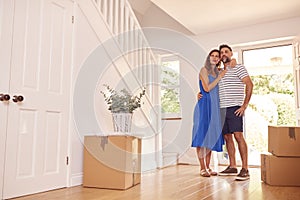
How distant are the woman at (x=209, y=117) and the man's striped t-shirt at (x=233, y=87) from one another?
90 mm

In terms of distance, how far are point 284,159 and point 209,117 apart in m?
0.93

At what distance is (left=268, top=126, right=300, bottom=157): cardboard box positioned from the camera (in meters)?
2.74

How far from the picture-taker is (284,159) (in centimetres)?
276

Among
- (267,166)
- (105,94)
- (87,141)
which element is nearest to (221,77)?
(267,166)

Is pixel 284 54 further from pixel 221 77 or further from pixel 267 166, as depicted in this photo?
pixel 267 166

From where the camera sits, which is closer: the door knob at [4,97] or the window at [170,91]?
the door knob at [4,97]

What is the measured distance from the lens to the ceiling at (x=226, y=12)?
3.75 meters

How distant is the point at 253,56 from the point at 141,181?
3.14 m

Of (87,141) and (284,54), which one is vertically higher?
(284,54)

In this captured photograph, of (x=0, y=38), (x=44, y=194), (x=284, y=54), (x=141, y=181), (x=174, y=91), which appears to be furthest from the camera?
(x=174, y=91)

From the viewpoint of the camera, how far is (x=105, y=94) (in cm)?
317

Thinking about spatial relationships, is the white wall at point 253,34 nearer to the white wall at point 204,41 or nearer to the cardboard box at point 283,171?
the white wall at point 204,41

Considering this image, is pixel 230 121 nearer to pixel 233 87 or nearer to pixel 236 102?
pixel 236 102

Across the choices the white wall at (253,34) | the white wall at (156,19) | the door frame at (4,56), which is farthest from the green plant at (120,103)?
the white wall at (156,19)
